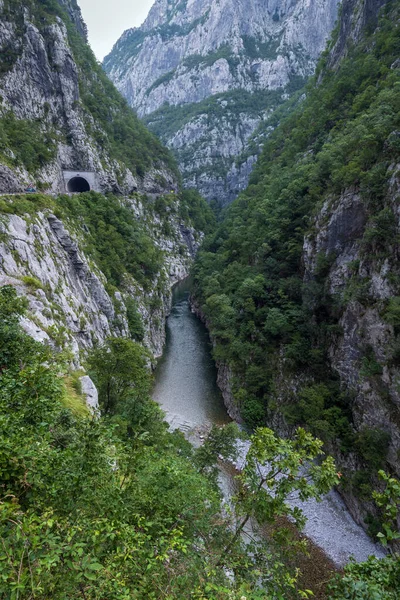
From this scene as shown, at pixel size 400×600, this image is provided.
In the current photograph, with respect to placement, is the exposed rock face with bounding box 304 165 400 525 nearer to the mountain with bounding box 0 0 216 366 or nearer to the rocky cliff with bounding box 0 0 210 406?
the rocky cliff with bounding box 0 0 210 406

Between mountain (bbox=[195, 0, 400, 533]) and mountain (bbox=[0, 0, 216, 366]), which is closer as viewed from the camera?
mountain (bbox=[195, 0, 400, 533])

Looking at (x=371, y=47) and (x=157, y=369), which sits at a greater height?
(x=371, y=47)

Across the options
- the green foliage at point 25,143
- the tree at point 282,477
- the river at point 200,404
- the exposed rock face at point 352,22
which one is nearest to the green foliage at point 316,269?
the exposed rock face at point 352,22

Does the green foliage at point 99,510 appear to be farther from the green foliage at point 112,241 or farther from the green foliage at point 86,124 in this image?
the green foliage at point 86,124

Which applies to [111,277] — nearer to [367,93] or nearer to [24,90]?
[24,90]

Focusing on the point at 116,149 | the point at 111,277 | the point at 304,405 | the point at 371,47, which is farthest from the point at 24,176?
the point at 371,47

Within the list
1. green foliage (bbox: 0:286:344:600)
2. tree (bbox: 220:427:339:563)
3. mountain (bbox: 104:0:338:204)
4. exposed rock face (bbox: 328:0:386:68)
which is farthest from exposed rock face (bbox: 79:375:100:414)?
mountain (bbox: 104:0:338:204)

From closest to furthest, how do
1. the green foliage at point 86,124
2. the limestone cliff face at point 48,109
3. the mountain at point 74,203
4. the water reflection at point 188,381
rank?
A: the mountain at point 74,203
the water reflection at point 188,381
the limestone cliff face at point 48,109
the green foliage at point 86,124
